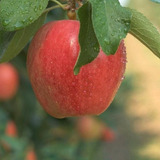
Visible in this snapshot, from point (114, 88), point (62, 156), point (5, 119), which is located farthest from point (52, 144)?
point (114, 88)

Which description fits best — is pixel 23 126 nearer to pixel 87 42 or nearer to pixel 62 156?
pixel 62 156

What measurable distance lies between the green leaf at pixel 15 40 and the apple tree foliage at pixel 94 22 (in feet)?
Result: 0.07

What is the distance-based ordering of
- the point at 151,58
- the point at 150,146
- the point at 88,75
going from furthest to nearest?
1. the point at 151,58
2. the point at 150,146
3. the point at 88,75

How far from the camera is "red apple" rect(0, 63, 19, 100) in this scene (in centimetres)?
228

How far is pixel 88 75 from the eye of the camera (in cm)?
89

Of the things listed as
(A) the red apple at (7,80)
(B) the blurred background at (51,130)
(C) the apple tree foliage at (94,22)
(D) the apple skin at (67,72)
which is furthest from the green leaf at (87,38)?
(A) the red apple at (7,80)

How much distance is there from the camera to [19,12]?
0.74 metres

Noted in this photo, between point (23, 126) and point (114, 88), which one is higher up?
point (114, 88)

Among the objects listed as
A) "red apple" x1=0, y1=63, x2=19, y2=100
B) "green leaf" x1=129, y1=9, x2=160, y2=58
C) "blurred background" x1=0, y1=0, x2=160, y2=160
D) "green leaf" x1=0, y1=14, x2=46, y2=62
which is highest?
"green leaf" x1=129, y1=9, x2=160, y2=58

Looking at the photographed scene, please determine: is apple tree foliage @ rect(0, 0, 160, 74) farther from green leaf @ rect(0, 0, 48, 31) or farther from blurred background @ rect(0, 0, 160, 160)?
blurred background @ rect(0, 0, 160, 160)

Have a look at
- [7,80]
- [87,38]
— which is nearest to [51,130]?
[7,80]

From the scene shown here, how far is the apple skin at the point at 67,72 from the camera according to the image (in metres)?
0.88

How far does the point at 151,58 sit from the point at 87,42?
8.44 meters

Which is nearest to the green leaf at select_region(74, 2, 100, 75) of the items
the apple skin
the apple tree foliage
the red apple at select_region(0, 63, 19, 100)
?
the apple tree foliage
